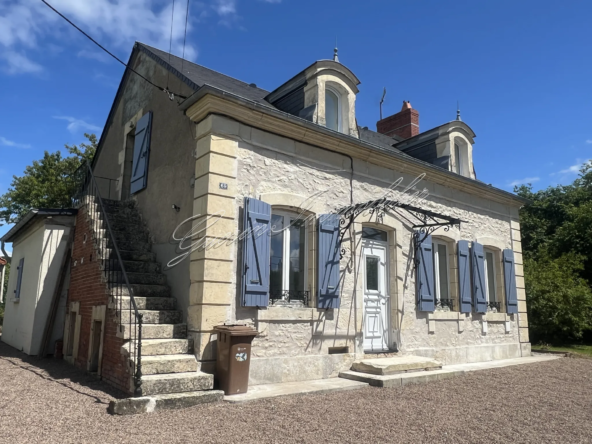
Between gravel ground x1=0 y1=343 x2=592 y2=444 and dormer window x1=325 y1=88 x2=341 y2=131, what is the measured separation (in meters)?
4.56

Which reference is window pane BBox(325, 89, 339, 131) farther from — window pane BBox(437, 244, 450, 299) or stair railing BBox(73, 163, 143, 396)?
stair railing BBox(73, 163, 143, 396)

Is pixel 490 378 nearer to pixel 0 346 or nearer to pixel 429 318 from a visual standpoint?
pixel 429 318

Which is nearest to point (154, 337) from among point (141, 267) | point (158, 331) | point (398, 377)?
point (158, 331)

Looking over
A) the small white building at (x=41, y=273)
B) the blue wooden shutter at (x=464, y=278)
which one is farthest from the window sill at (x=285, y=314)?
the small white building at (x=41, y=273)

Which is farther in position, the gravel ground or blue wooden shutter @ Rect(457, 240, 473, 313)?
blue wooden shutter @ Rect(457, 240, 473, 313)

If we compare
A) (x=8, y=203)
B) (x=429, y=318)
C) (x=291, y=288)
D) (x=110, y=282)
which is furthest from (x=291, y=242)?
(x=8, y=203)

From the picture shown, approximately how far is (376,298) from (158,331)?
384cm

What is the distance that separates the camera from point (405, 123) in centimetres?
1294

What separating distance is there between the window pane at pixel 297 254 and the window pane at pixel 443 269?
3600 millimetres

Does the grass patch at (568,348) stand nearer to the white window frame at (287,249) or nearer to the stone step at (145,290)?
the white window frame at (287,249)

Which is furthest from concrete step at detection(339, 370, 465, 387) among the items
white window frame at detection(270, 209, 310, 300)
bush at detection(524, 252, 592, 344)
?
bush at detection(524, 252, 592, 344)

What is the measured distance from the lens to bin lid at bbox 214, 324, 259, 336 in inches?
208

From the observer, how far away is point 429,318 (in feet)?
Answer: 27.5

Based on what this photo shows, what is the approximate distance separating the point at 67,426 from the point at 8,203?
17.5 metres
